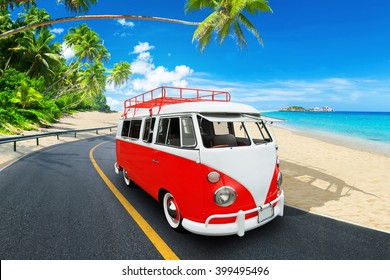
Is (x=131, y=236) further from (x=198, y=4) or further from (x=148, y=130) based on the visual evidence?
(x=198, y=4)

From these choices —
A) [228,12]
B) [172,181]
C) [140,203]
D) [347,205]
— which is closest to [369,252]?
[347,205]

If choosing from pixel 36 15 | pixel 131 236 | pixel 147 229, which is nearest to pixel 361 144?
pixel 147 229

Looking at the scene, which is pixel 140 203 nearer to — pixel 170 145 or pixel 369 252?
pixel 170 145

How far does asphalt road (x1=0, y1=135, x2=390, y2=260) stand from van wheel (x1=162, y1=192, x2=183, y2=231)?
117 mm

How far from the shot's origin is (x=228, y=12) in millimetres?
15211

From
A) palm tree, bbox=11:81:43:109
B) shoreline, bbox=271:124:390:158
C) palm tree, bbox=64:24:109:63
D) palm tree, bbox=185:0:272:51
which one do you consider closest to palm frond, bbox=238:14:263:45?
palm tree, bbox=185:0:272:51

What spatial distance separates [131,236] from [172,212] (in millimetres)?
775

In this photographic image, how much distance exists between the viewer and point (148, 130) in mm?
4824

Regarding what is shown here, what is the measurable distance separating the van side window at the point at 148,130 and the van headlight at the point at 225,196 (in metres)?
2.03

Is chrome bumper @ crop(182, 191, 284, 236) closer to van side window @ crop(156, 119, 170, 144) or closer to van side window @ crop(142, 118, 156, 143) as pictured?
van side window @ crop(156, 119, 170, 144)

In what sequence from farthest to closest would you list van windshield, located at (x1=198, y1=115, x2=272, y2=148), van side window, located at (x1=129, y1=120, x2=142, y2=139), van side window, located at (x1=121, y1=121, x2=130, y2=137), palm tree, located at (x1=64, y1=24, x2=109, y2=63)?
palm tree, located at (x1=64, y1=24, x2=109, y2=63) → van side window, located at (x1=121, y1=121, x2=130, y2=137) → van side window, located at (x1=129, y1=120, x2=142, y2=139) → van windshield, located at (x1=198, y1=115, x2=272, y2=148)

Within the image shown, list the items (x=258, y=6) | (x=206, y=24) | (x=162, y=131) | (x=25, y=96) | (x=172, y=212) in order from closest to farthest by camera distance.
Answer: (x=172, y=212)
(x=162, y=131)
(x=206, y=24)
(x=258, y=6)
(x=25, y=96)

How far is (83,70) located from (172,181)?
51725mm

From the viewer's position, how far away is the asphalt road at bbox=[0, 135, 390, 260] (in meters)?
3.16
